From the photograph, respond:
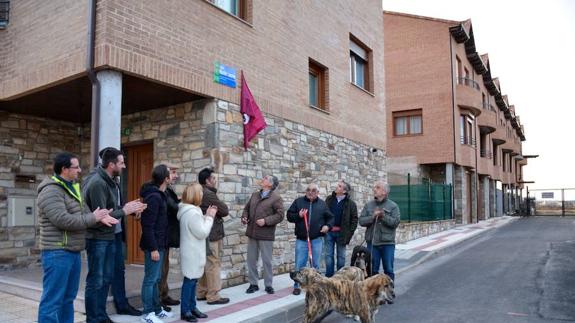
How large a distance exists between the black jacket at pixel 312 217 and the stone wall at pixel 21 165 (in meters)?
4.94

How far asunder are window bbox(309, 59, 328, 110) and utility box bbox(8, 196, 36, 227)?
20.5 ft

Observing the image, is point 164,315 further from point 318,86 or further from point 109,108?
point 318,86

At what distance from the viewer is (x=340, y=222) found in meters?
7.69

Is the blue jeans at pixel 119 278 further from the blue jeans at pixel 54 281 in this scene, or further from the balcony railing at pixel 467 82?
the balcony railing at pixel 467 82

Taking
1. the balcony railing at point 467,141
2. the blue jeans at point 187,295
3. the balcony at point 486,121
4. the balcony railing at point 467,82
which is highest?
the balcony railing at point 467,82

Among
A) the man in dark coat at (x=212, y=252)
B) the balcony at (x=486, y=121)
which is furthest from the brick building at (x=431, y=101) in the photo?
the man in dark coat at (x=212, y=252)

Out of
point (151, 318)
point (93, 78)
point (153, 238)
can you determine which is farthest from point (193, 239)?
point (93, 78)

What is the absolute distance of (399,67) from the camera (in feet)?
77.2

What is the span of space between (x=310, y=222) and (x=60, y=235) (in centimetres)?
396

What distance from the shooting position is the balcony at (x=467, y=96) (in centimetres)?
2292

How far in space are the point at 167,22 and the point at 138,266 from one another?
4439 mm

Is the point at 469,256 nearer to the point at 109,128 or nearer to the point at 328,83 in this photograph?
the point at 328,83

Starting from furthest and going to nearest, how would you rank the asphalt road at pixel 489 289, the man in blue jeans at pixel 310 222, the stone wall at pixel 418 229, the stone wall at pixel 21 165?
1. the stone wall at pixel 418 229
2. the stone wall at pixel 21 165
3. the man in blue jeans at pixel 310 222
4. the asphalt road at pixel 489 289

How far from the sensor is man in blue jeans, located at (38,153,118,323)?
13.6ft
